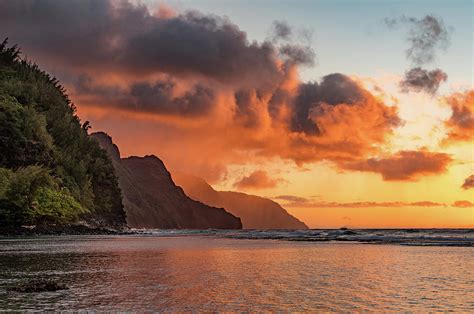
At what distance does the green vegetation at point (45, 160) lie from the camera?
93.2m

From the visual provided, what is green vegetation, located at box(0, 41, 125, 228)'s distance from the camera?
93.2 metres

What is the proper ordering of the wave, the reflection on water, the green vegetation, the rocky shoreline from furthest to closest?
the green vegetation → the rocky shoreline → the wave → the reflection on water

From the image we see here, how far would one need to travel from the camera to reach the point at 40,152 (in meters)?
110

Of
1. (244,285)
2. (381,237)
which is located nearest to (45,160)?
(381,237)

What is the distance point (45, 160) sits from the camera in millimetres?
112312

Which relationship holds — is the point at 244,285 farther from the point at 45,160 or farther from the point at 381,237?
the point at 45,160

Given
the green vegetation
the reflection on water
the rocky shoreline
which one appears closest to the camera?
the reflection on water

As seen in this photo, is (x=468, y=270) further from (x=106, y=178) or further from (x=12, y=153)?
(x=106, y=178)

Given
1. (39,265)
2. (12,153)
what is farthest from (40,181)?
(39,265)

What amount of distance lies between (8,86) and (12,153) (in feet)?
84.7

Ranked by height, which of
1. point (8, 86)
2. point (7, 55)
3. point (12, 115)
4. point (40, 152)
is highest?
point (7, 55)

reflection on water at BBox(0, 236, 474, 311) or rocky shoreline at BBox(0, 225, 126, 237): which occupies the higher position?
rocky shoreline at BBox(0, 225, 126, 237)

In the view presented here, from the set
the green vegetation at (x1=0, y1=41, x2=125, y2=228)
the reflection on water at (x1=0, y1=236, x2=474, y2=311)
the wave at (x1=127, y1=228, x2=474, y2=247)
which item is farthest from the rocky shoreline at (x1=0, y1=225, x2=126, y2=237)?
the reflection on water at (x1=0, y1=236, x2=474, y2=311)

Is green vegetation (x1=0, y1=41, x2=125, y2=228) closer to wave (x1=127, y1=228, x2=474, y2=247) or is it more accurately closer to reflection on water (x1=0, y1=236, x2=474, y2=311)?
wave (x1=127, y1=228, x2=474, y2=247)
